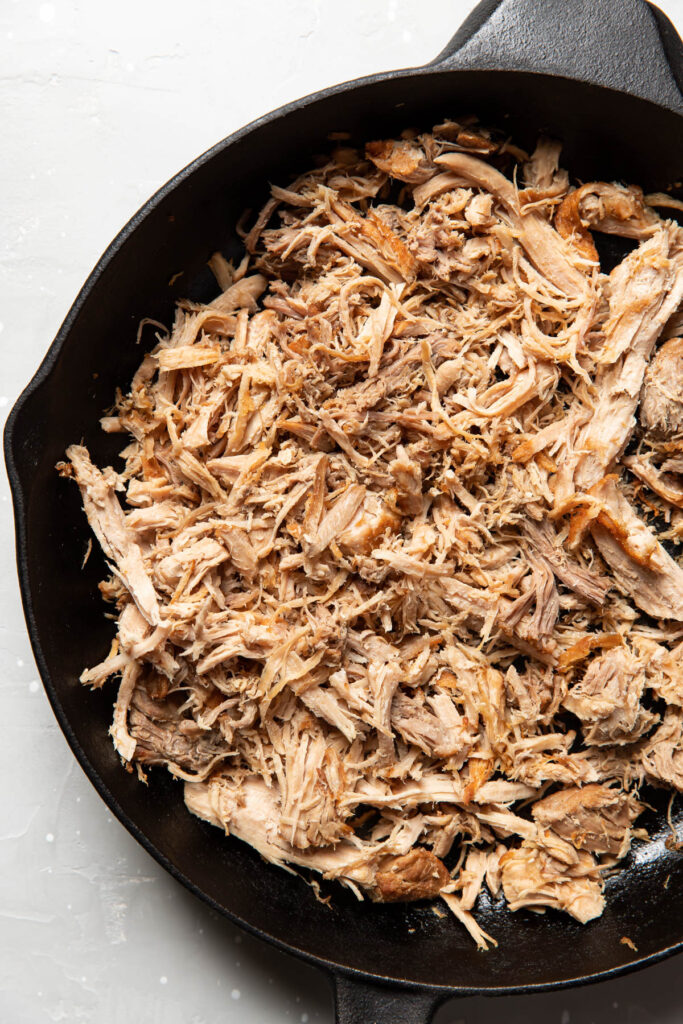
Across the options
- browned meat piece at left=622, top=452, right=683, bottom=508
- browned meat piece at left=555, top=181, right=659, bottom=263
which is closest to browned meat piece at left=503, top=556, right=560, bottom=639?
browned meat piece at left=622, top=452, right=683, bottom=508

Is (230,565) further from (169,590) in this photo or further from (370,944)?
(370,944)

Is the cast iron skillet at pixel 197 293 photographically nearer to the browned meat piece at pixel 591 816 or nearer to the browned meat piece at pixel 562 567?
the browned meat piece at pixel 591 816

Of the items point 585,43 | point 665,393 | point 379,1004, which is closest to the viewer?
point 379,1004

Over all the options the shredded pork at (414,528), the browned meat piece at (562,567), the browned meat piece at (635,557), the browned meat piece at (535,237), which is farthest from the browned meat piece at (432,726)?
the browned meat piece at (535,237)

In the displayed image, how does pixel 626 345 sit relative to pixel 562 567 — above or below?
above

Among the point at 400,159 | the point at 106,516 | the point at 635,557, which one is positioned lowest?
the point at 635,557

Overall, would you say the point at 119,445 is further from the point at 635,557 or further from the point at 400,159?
the point at 635,557

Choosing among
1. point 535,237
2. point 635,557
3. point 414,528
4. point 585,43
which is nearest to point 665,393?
point 635,557
